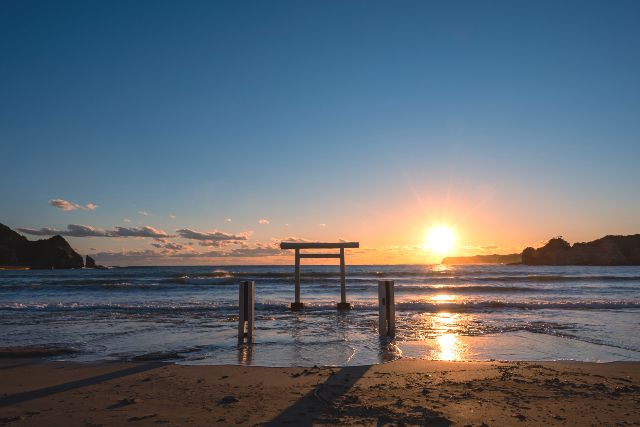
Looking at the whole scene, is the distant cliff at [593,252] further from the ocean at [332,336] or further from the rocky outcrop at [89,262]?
the rocky outcrop at [89,262]

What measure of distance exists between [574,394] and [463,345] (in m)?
3.64

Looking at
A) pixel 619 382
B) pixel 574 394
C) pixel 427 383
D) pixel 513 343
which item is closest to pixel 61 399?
pixel 427 383

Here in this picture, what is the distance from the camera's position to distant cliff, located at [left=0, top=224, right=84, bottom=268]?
330 feet

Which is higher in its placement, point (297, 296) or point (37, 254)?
point (37, 254)

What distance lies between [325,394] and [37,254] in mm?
116758

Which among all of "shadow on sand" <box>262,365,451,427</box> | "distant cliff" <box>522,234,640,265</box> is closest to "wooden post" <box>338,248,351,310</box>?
"shadow on sand" <box>262,365,451,427</box>

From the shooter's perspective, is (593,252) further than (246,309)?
Yes

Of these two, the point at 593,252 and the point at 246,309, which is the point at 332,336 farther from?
the point at 593,252

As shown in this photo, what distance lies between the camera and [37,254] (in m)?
101

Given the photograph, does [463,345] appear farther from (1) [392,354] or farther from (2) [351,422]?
(2) [351,422]

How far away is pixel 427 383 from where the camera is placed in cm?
548

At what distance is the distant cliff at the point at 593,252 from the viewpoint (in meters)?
88.4

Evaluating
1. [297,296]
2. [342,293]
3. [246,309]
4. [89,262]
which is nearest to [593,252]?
Answer: [342,293]

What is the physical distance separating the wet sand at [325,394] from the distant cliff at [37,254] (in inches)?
4389
